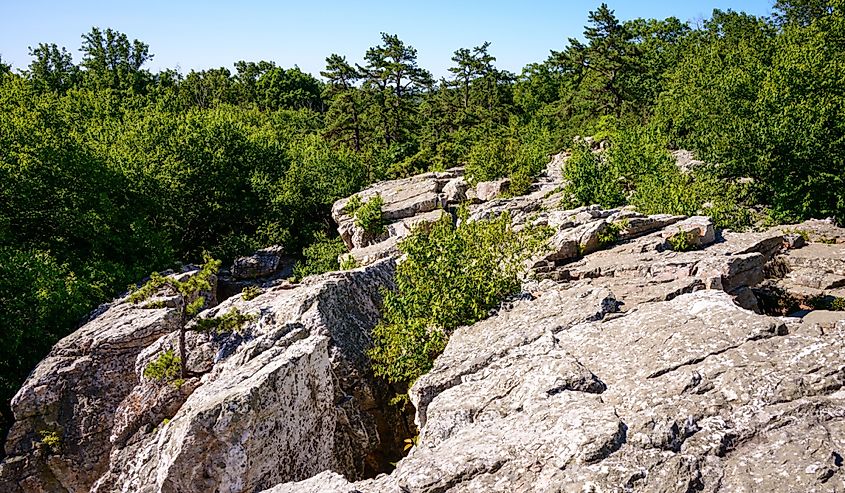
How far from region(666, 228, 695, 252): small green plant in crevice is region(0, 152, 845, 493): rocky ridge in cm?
5

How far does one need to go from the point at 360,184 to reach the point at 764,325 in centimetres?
3158

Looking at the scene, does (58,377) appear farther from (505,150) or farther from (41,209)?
(505,150)

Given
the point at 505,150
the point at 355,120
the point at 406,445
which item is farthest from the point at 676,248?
the point at 355,120

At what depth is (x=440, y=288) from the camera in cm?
1291

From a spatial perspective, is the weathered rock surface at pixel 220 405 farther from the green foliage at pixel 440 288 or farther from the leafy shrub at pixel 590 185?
the leafy shrub at pixel 590 185

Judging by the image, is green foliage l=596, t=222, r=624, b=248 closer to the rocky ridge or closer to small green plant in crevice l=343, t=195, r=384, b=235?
the rocky ridge

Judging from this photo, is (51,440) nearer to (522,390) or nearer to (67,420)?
(67,420)

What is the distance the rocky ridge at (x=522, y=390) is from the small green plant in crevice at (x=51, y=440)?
0.13 feet

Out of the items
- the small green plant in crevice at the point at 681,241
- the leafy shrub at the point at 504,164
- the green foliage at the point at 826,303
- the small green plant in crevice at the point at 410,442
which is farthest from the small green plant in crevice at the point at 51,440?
the leafy shrub at the point at 504,164

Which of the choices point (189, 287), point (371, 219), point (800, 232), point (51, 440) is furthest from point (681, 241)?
point (51, 440)

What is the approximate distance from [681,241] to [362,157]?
30738mm

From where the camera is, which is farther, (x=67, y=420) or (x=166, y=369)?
(x=67, y=420)

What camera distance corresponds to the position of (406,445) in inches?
507

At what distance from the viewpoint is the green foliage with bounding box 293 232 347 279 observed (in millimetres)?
27328
